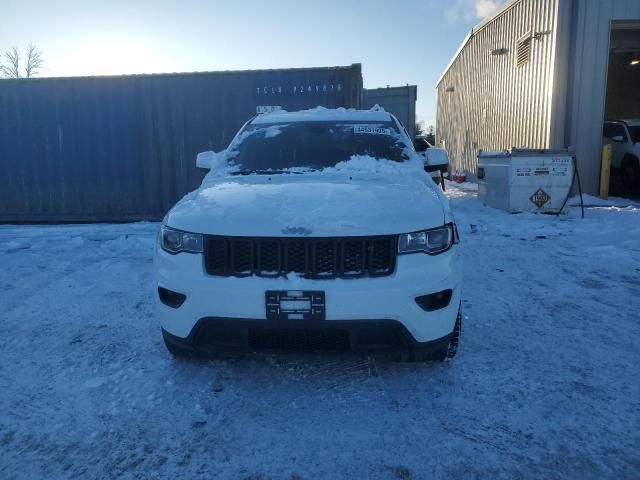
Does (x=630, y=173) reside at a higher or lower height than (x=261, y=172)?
lower

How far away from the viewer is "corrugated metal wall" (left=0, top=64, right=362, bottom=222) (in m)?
8.90

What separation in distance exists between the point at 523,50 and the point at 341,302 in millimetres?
12726

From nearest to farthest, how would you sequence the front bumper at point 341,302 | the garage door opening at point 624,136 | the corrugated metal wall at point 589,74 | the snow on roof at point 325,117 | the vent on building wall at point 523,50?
the front bumper at point 341,302 → the snow on roof at point 325,117 → the corrugated metal wall at point 589,74 → the garage door opening at point 624,136 → the vent on building wall at point 523,50

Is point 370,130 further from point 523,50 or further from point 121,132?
point 523,50

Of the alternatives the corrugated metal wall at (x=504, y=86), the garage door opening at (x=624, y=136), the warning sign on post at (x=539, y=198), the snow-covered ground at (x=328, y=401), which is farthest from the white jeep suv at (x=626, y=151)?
the snow-covered ground at (x=328, y=401)

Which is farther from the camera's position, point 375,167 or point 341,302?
point 375,167

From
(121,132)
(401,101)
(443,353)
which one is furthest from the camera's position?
(401,101)

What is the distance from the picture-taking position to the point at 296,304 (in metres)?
2.46

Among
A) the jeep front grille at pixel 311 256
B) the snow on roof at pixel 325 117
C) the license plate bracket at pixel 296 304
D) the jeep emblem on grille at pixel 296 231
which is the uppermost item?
the snow on roof at pixel 325 117

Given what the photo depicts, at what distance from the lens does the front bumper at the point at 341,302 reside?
8.04 ft

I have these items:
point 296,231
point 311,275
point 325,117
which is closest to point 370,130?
point 325,117

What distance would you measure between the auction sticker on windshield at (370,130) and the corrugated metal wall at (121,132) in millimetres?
4817

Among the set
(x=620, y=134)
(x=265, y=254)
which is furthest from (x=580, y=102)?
(x=265, y=254)

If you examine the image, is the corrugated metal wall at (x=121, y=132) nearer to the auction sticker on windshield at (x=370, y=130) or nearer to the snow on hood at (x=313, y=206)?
the auction sticker on windshield at (x=370, y=130)
